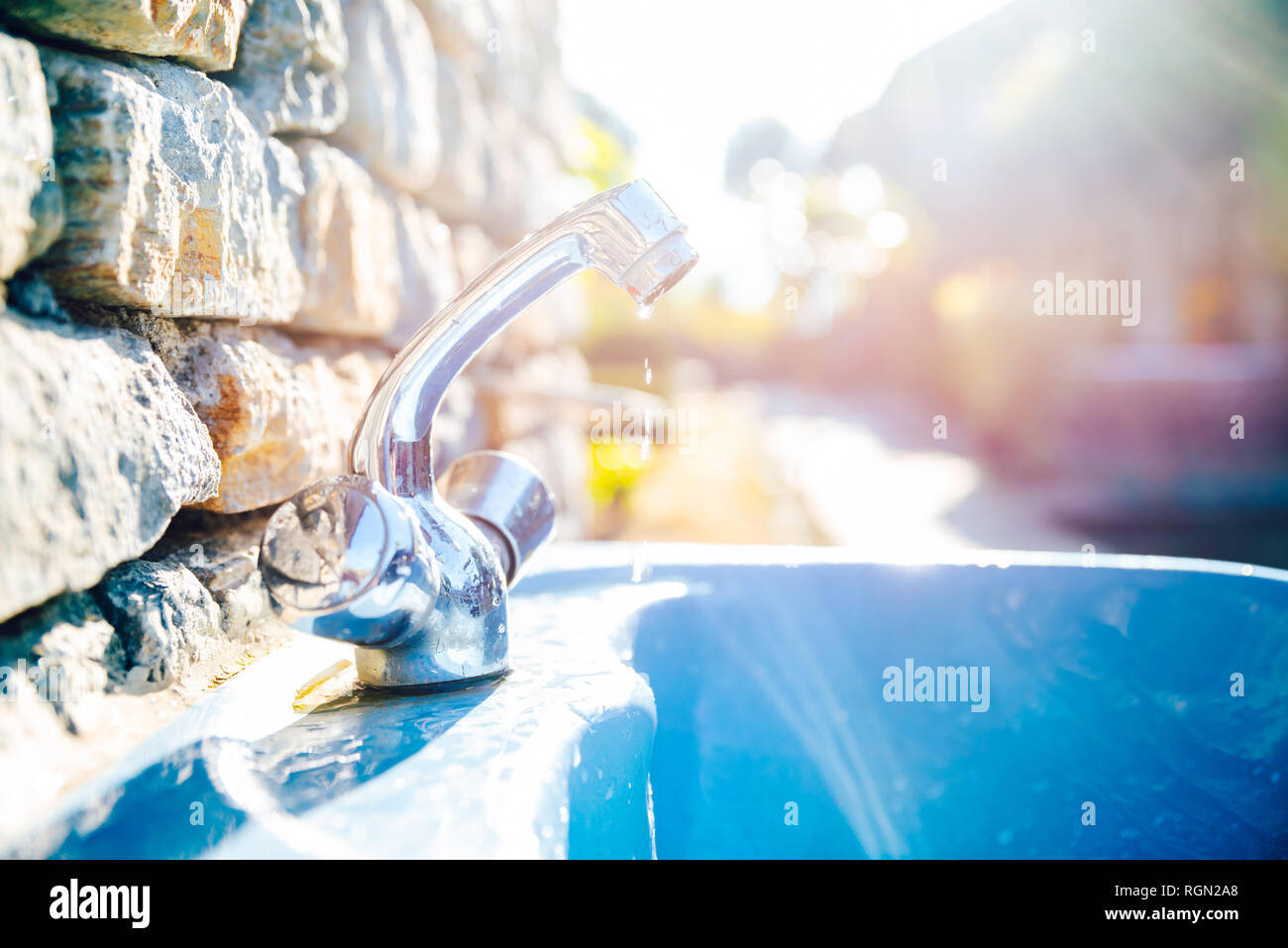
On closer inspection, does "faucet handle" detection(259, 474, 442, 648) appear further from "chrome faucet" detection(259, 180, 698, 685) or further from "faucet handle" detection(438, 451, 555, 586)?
"faucet handle" detection(438, 451, 555, 586)

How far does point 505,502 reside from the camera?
80 centimetres

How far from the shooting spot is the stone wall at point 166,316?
512 millimetres

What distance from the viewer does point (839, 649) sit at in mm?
884

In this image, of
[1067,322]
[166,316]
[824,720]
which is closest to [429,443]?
[166,316]

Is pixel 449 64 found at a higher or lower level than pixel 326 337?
higher

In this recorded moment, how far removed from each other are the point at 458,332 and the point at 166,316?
0.22 m

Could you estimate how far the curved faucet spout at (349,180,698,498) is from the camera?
2.14 ft

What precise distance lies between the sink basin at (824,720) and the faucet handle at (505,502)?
0.08m

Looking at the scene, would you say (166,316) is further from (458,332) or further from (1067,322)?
(1067,322)

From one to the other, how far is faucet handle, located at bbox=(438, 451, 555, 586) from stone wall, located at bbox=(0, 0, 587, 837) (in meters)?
0.17

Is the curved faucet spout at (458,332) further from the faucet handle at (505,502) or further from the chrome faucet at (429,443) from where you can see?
the faucet handle at (505,502)
